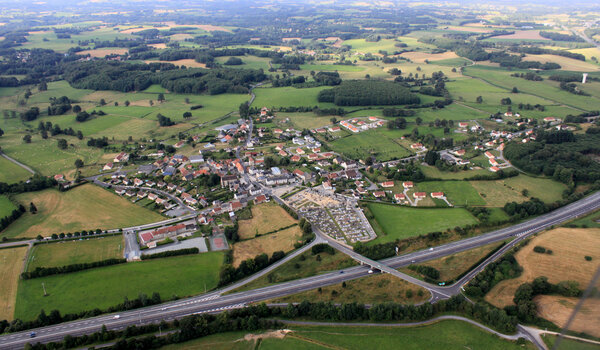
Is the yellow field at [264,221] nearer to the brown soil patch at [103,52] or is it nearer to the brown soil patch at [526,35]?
the brown soil patch at [103,52]

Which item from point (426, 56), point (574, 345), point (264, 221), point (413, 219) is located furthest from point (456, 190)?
point (426, 56)

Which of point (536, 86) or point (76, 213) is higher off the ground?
point (536, 86)

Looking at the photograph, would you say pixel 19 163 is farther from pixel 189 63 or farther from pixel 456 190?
pixel 189 63

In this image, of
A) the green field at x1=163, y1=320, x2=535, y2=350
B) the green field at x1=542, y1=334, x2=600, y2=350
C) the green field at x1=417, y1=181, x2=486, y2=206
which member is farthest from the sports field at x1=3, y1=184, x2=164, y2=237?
the green field at x1=542, y1=334, x2=600, y2=350

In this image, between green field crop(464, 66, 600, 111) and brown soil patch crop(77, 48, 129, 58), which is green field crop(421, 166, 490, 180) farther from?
brown soil patch crop(77, 48, 129, 58)

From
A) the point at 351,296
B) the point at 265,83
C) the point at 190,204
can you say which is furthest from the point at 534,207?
the point at 265,83
